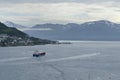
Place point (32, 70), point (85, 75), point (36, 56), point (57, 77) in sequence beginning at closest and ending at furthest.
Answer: point (57, 77) → point (85, 75) → point (32, 70) → point (36, 56)

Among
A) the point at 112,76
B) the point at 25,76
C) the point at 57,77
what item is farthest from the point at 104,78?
the point at 25,76

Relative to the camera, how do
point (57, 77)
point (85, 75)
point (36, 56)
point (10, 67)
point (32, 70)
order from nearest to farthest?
point (57, 77) < point (85, 75) < point (32, 70) < point (10, 67) < point (36, 56)

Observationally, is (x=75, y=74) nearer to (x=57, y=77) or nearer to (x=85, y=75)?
(x=85, y=75)

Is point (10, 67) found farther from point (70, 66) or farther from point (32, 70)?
point (70, 66)

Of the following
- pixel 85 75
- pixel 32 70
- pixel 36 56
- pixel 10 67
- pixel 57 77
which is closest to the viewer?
pixel 57 77

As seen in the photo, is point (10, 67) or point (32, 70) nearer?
point (32, 70)

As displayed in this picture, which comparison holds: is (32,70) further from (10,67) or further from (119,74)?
(119,74)

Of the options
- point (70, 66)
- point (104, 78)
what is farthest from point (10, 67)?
point (104, 78)

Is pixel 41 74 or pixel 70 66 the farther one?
pixel 70 66

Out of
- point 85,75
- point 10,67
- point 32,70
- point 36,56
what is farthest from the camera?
point 36,56
